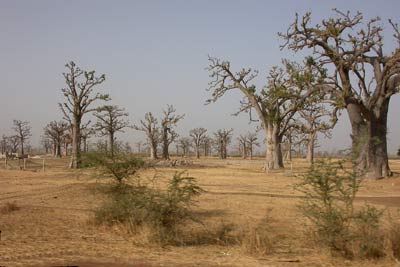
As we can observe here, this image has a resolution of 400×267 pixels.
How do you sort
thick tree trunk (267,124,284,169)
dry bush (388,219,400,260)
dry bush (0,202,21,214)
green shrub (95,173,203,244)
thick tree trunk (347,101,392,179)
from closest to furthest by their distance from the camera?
dry bush (388,219,400,260), green shrub (95,173,203,244), dry bush (0,202,21,214), thick tree trunk (347,101,392,179), thick tree trunk (267,124,284,169)

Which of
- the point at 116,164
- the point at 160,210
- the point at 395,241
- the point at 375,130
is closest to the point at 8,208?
the point at 116,164

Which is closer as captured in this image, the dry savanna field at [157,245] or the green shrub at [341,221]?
the dry savanna field at [157,245]

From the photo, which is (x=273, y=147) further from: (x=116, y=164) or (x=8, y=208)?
(x=8, y=208)

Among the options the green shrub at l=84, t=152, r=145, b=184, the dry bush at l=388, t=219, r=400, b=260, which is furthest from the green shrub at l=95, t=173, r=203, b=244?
the dry bush at l=388, t=219, r=400, b=260

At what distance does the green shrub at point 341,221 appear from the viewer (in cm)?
755

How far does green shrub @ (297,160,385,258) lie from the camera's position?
7555mm

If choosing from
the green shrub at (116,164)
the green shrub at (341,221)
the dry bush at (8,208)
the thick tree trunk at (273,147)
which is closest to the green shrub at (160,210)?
the green shrub at (116,164)

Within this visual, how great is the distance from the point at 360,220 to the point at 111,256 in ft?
14.8

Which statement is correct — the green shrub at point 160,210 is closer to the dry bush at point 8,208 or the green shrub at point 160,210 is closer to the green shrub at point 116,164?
the green shrub at point 116,164

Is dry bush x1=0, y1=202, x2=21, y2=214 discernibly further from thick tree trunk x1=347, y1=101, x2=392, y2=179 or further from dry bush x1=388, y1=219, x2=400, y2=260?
thick tree trunk x1=347, y1=101, x2=392, y2=179

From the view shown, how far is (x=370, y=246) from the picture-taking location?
292 inches

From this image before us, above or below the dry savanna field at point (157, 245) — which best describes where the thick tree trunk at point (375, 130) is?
above

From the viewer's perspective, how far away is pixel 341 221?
775 cm

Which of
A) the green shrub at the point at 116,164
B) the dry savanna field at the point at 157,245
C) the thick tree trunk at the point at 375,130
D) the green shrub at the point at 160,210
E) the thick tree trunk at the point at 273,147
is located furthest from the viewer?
the thick tree trunk at the point at 273,147
